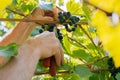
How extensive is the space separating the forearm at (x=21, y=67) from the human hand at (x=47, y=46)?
3 cm

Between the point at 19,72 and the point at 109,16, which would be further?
the point at 19,72

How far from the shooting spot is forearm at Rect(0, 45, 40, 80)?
86 cm

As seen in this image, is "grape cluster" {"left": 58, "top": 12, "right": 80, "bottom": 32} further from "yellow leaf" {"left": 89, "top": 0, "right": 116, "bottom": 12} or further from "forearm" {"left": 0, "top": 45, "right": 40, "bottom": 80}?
"yellow leaf" {"left": 89, "top": 0, "right": 116, "bottom": 12}

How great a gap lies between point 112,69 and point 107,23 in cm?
69

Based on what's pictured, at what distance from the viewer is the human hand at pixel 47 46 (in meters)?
0.88

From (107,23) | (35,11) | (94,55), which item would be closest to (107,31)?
(107,23)

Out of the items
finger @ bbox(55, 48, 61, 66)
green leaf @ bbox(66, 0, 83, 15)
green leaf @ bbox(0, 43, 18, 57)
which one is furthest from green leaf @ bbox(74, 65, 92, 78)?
green leaf @ bbox(0, 43, 18, 57)

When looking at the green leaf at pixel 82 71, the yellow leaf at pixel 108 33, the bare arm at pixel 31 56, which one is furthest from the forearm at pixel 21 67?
the yellow leaf at pixel 108 33

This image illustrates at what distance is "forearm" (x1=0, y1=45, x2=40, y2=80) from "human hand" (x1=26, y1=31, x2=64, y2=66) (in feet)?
0.10

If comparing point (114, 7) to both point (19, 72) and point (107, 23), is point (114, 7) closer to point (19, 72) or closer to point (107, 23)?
point (107, 23)

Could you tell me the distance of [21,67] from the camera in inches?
34.6

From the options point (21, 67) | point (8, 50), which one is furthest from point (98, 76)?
point (8, 50)

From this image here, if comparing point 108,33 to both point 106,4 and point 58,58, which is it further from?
point 58,58

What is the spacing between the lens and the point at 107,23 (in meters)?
0.18
